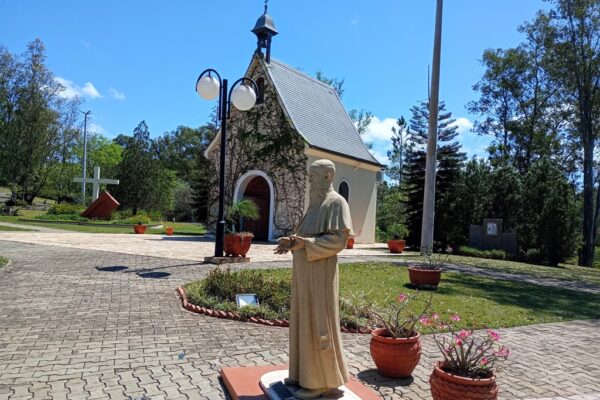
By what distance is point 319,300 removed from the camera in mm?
3287

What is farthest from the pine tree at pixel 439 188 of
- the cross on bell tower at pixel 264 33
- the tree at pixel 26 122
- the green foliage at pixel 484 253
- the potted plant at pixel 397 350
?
the tree at pixel 26 122

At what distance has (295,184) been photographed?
68.8 feet

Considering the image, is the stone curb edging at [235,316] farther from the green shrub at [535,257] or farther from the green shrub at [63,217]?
the green shrub at [63,217]

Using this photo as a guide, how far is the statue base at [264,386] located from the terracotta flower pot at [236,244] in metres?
8.11

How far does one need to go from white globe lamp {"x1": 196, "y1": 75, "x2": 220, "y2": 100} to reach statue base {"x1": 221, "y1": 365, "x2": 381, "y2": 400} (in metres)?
8.40

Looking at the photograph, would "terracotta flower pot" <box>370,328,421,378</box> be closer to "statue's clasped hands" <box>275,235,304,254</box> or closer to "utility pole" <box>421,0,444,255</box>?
"statue's clasped hands" <box>275,235,304,254</box>

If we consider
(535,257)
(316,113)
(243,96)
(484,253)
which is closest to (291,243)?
(243,96)

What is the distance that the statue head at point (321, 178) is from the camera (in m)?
3.39

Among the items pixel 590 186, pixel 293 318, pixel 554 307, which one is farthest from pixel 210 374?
pixel 590 186

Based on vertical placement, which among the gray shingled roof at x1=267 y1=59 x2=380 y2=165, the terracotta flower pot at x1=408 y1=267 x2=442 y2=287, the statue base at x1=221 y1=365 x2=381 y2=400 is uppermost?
Result: the gray shingled roof at x1=267 y1=59 x2=380 y2=165

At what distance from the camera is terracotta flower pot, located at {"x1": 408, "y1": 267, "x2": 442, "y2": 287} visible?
9.54m

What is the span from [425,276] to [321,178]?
694 cm

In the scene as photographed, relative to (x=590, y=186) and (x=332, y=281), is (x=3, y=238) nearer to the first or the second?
(x=332, y=281)

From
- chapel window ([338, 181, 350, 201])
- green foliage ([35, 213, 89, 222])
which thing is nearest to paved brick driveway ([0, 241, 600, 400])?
chapel window ([338, 181, 350, 201])
